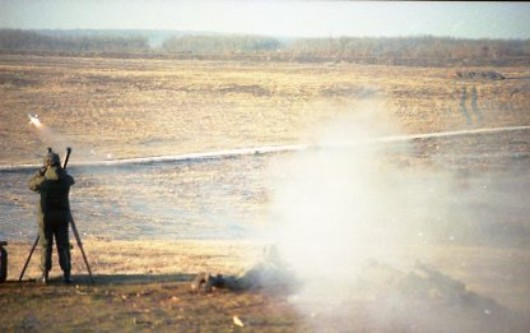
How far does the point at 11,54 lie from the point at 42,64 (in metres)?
6.21

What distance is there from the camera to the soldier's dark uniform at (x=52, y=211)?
8234 millimetres

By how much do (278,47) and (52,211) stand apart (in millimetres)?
44817

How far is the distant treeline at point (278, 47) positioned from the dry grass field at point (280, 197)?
3797mm

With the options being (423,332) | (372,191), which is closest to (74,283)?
(423,332)

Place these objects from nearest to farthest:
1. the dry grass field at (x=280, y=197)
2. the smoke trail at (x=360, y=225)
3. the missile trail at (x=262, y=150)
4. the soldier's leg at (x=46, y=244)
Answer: the dry grass field at (x=280, y=197) < the smoke trail at (x=360, y=225) < the soldier's leg at (x=46, y=244) < the missile trail at (x=262, y=150)

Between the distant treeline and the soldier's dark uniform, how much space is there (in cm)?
2535

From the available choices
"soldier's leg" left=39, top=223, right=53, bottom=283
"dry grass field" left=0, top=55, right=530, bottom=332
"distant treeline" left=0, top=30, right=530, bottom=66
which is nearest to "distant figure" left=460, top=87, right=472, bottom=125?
"dry grass field" left=0, top=55, right=530, bottom=332

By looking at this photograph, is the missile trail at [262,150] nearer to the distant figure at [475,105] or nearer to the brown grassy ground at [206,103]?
the brown grassy ground at [206,103]

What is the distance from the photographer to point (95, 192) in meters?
14.8

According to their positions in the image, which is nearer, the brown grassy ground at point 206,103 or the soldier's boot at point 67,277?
the soldier's boot at point 67,277

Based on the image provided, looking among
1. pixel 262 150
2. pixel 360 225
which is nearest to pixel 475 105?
pixel 262 150

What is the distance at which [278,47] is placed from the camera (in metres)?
51.9

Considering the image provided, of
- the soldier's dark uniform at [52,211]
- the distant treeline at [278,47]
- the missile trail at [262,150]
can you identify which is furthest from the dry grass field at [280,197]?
the distant treeline at [278,47]

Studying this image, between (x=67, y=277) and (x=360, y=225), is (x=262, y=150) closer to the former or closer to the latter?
(x=360, y=225)
